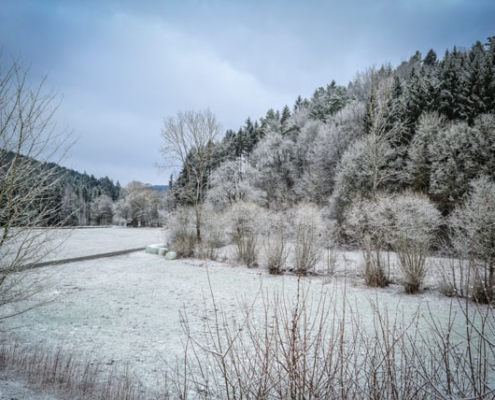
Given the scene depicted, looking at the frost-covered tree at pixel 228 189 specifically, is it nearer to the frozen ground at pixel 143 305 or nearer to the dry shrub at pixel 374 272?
the frozen ground at pixel 143 305

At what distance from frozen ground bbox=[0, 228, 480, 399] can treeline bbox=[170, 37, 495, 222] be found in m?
4.88

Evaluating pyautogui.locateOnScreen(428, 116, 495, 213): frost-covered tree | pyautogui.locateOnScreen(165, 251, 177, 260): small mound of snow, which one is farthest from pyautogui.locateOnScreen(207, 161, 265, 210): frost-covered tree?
pyautogui.locateOnScreen(428, 116, 495, 213): frost-covered tree

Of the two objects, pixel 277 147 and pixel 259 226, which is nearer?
pixel 259 226

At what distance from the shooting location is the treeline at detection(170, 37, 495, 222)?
1497 cm

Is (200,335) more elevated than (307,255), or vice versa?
(307,255)

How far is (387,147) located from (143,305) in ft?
59.6

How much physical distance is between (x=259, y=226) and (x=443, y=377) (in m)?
9.28

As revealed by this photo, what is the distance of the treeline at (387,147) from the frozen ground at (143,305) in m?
4.88

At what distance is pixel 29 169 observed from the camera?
379cm

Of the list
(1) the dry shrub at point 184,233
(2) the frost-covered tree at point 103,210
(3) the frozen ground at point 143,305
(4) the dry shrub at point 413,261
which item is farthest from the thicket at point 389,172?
(2) the frost-covered tree at point 103,210

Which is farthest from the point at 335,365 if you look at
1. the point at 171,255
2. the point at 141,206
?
the point at 141,206

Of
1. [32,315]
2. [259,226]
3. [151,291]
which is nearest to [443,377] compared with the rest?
[151,291]

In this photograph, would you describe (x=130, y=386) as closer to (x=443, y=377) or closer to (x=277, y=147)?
(x=443, y=377)

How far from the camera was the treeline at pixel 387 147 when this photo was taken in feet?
49.1
